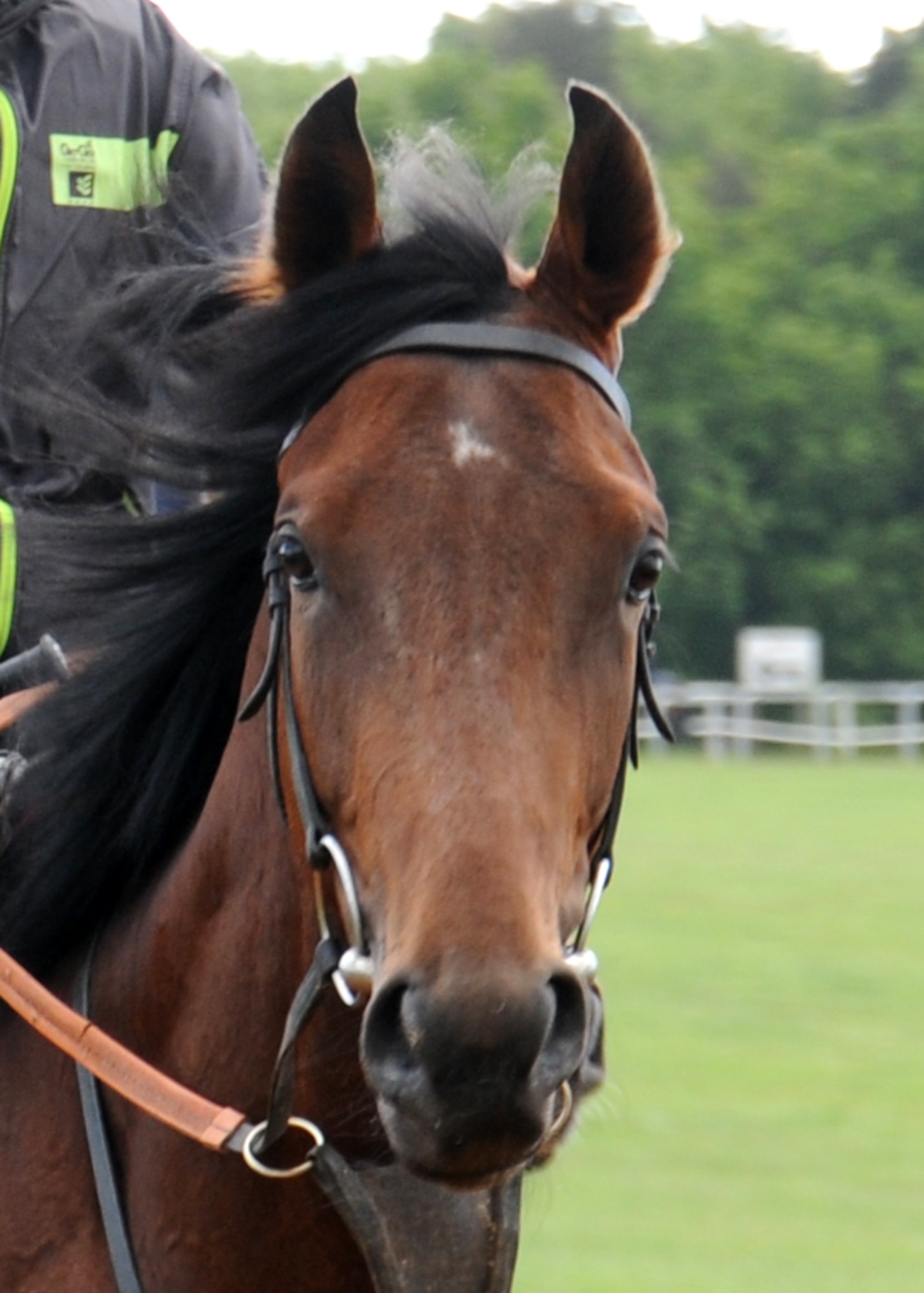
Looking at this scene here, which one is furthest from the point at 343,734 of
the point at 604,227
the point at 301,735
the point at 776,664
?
the point at 776,664

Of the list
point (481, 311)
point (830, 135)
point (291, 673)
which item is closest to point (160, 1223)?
point (291, 673)

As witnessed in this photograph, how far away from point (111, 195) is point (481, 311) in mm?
899

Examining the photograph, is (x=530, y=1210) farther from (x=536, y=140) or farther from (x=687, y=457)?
(x=687, y=457)

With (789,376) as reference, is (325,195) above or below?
above

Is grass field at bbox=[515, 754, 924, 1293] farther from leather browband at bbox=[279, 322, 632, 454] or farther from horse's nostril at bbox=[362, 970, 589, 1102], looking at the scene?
leather browband at bbox=[279, 322, 632, 454]

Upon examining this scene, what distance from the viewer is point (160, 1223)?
2.52m

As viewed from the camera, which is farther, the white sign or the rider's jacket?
the white sign

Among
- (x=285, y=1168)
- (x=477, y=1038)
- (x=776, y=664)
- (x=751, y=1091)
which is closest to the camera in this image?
(x=477, y=1038)

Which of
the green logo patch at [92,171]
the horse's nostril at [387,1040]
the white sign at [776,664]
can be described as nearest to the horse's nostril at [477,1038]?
the horse's nostril at [387,1040]

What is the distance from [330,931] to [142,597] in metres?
0.57

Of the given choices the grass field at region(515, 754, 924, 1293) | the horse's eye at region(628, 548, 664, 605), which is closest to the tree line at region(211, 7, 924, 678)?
the grass field at region(515, 754, 924, 1293)

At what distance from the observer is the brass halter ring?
243cm

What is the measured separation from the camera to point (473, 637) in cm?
219

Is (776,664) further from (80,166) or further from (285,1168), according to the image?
(285,1168)
